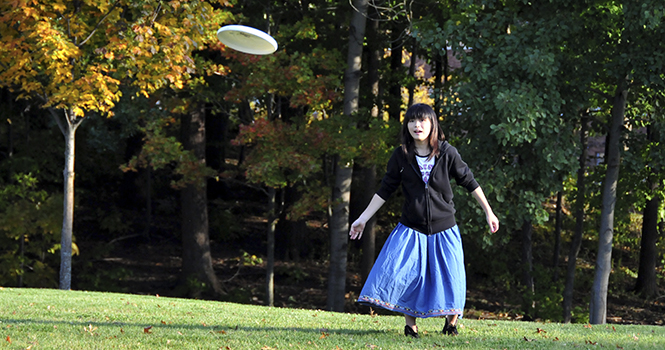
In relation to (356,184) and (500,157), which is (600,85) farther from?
(356,184)

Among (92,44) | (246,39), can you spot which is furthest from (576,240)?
(92,44)

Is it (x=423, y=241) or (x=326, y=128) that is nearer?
(x=423, y=241)

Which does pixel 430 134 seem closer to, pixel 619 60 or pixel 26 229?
pixel 619 60

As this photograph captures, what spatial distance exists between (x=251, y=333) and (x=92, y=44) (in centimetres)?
729

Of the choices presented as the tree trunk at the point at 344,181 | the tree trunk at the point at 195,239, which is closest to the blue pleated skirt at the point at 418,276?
the tree trunk at the point at 344,181

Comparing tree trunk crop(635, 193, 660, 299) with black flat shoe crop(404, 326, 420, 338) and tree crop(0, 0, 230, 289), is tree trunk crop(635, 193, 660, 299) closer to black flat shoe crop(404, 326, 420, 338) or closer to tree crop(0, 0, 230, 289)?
tree crop(0, 0, 230, 289)

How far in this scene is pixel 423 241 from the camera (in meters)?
4.95

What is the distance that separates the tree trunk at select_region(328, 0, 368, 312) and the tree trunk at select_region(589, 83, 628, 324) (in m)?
4.52

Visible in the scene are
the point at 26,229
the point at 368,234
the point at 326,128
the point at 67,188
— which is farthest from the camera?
the point at 368,234

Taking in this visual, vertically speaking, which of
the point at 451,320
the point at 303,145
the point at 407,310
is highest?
the point at 303,145

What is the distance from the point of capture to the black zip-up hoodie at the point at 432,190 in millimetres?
4910

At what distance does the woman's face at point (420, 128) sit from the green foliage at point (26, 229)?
39.9ft

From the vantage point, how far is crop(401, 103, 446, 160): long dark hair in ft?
16.0

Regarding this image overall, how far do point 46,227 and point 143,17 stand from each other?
22.3 ft
